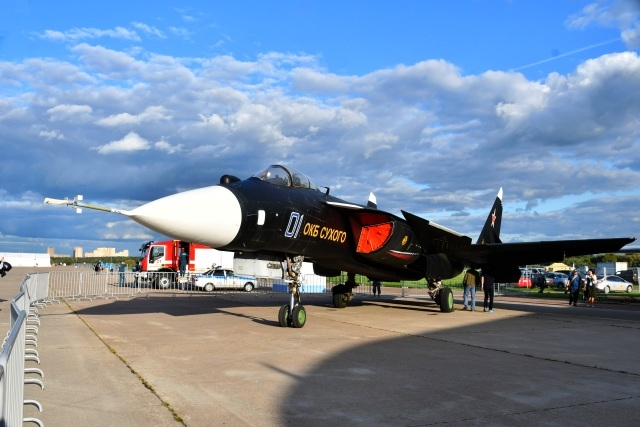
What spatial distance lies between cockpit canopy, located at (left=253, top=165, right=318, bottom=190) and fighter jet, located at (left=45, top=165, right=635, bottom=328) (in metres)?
0.02

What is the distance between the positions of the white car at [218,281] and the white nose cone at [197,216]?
20133 millimetres

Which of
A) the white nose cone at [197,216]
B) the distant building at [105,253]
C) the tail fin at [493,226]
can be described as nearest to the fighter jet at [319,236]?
the white nose cone at [197,216]

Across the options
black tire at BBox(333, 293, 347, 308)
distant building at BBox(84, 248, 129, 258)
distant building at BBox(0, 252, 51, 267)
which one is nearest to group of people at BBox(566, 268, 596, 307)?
black tire at BBox(333, 293, 347, 308)

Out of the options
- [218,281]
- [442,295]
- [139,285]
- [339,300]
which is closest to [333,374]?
[442,295]

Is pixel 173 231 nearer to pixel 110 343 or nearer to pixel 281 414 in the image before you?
pixel 110 343

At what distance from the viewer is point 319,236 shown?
37.2 ft

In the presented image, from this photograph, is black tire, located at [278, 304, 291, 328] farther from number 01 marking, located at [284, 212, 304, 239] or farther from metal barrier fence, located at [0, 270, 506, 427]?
metal barrier fence, located at [0, 270, 506, 427]

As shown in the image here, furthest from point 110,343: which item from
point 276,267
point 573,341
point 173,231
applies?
point 573,341

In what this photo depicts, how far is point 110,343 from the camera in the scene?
8797 mm

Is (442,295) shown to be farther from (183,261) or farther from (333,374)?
(183,261)

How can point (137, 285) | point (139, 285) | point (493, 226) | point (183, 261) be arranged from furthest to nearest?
point (183, 261) → point (139, 285) → point (137, 285) → point (493, 226)

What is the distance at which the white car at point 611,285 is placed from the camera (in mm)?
35463

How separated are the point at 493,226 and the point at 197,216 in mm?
14327

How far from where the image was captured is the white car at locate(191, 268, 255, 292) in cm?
2884
